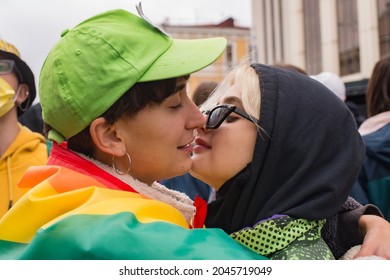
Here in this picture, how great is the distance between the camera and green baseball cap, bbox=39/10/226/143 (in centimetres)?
165

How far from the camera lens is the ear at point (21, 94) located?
3.38 m

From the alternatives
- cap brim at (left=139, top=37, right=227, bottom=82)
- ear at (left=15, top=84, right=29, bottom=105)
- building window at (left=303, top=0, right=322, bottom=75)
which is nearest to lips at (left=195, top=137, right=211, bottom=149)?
cap brim at (left=139, top=37, right=227, bottom=82)

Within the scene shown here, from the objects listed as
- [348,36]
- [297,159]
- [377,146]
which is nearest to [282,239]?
[297,159]

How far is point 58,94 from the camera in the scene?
1.69m

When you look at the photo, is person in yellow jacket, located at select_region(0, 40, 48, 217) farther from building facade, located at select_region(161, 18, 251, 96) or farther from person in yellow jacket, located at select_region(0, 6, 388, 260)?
building facade, located at select_region(161, 18, 251, 96)

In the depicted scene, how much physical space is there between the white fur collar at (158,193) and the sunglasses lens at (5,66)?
169 cm

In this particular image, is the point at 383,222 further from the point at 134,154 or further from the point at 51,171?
the point at 51,171

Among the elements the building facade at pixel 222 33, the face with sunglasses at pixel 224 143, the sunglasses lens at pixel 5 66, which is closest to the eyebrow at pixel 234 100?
the face with sunglasses at pixel 224 143

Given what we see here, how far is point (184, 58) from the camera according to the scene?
173cm

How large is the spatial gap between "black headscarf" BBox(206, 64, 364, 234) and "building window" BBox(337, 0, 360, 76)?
2017 cm

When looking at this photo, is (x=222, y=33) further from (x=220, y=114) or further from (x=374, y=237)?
(x=374, y=237)

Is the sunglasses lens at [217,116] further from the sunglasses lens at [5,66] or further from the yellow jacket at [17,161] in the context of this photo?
the sunglasses lens at [5,66]

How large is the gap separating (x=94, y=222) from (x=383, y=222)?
101 centimetres
